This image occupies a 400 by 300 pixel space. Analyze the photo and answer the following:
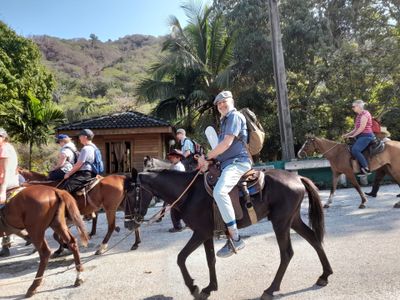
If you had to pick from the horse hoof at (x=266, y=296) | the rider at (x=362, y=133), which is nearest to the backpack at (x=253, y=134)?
the horse hoof at (x=266, y=296)

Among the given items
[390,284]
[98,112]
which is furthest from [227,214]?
[98,112]

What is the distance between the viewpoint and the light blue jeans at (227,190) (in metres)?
4.14

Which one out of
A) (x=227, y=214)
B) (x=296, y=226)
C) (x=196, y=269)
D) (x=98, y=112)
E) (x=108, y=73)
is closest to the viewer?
(x=227, y=214)

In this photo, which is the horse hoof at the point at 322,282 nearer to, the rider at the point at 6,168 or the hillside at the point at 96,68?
the rider at the point at 6,168

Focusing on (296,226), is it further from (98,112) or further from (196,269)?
(98,112)

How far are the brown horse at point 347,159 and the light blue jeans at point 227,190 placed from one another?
6.07 metres

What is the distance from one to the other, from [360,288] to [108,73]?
9277 cm

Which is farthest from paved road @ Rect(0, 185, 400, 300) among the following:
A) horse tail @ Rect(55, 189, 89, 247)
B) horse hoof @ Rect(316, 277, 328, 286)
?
horse tail @ Rect(55, 189, 89, 247)

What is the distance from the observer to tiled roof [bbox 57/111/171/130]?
15.9 metres

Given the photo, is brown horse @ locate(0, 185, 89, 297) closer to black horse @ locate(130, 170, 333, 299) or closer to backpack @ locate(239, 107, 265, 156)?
black horse @ locate(130, 170, 333, 299)

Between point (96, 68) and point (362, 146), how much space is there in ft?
354

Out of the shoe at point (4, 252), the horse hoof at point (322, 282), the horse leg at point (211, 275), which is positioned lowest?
the shoe at point (4, 252)

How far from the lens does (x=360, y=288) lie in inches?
169

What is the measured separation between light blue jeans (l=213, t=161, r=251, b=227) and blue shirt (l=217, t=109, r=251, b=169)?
125 mm
